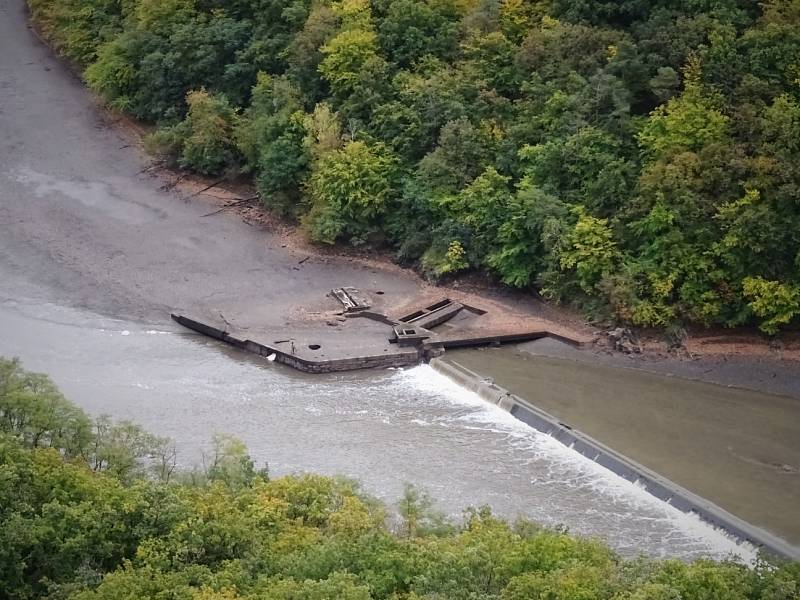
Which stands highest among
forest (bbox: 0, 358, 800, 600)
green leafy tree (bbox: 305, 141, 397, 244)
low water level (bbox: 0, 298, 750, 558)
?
green leafy tree (bbox: 305, 141, 397, 244)

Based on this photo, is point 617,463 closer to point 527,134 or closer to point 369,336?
point 369,336

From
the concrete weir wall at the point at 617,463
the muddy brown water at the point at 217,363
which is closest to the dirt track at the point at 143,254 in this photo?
the muddy brown water at the point at 217,363

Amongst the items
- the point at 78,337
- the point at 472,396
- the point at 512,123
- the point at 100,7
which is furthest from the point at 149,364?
the point at 100,7

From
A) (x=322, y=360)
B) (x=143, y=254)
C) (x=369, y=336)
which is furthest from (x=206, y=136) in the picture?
(x=322, y=360)

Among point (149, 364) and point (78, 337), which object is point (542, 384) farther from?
point (78, 337)

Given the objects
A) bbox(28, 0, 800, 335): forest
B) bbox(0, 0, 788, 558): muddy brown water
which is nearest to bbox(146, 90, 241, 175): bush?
bbox(28, 0, 800, 335): forest

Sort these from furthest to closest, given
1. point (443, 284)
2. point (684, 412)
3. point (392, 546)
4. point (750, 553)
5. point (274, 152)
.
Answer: point (274, 152) < point (443, 284) < point (684, 412) < point (750, 553) < point (392, 546)

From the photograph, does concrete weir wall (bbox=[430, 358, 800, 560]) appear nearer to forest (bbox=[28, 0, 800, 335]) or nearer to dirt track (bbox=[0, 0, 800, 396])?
dirt track (bbox=[0, 0, 800, 396])
